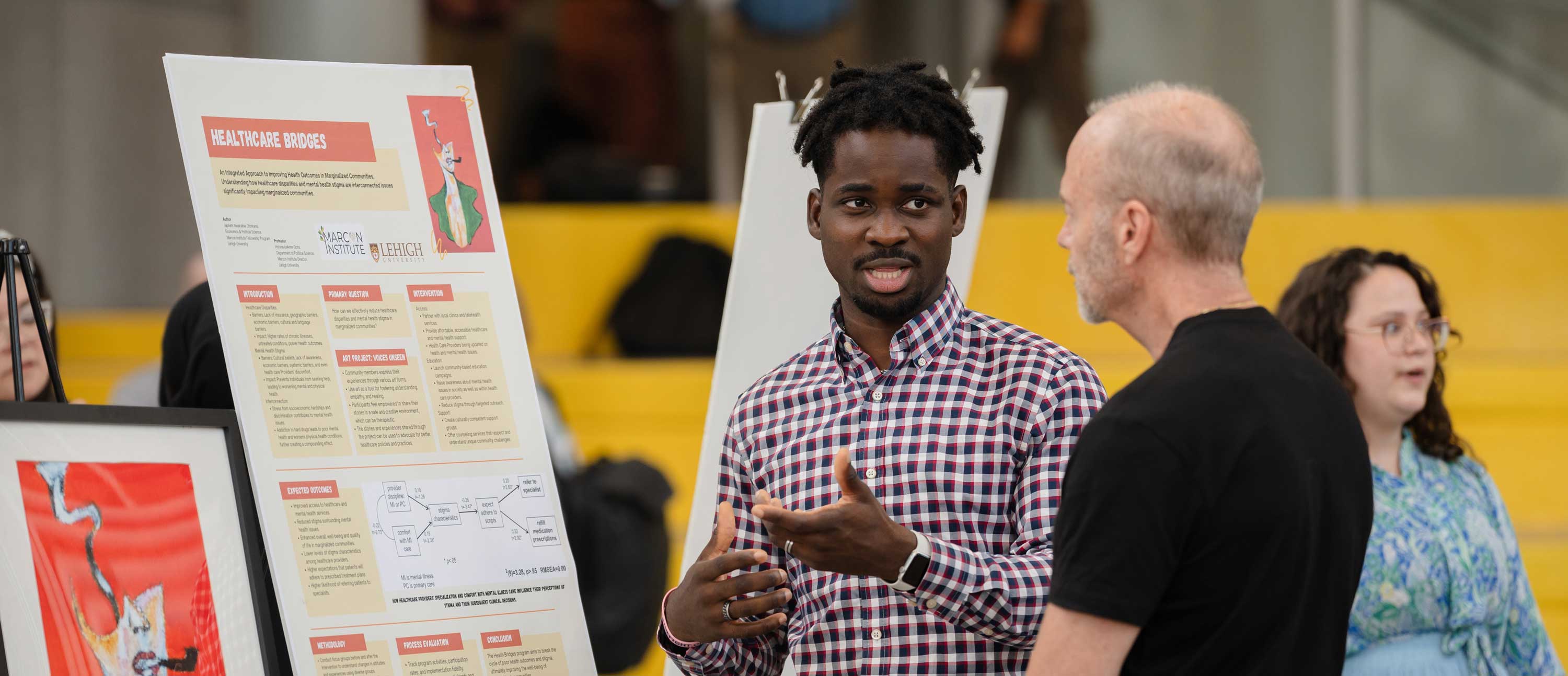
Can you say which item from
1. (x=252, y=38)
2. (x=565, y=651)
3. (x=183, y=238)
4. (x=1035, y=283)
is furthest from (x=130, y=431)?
(x=183, y=238)

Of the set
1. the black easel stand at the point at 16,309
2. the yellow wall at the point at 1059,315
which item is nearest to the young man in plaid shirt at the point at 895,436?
the black easel stand at the point at 16,309

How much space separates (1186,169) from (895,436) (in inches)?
19.2

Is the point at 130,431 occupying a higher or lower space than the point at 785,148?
lower

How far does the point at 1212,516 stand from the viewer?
144 cm

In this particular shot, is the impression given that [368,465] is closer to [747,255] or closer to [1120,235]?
[747,255]

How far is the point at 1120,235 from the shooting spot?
1545 mm

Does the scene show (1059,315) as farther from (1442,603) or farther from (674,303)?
(1442,603)

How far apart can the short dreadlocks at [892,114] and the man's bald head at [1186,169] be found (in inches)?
12.3

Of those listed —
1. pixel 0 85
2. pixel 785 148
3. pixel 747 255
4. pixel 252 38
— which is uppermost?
pixel 0 85

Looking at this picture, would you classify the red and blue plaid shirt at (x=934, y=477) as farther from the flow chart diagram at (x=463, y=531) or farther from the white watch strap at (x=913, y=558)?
the flow chart diagram at (x=463, y=531)

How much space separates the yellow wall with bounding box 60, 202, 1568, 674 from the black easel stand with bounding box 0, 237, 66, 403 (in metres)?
2.47

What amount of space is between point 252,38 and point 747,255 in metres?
3.08

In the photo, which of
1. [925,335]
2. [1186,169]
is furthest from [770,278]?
[1186,169]

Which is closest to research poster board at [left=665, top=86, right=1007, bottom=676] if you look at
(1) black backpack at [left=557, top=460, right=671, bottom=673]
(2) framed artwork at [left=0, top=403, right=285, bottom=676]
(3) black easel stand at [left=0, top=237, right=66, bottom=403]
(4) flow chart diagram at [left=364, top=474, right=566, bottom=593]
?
(4) flow chart diagram at [left=364, top=474, right=566, bottom=593]
